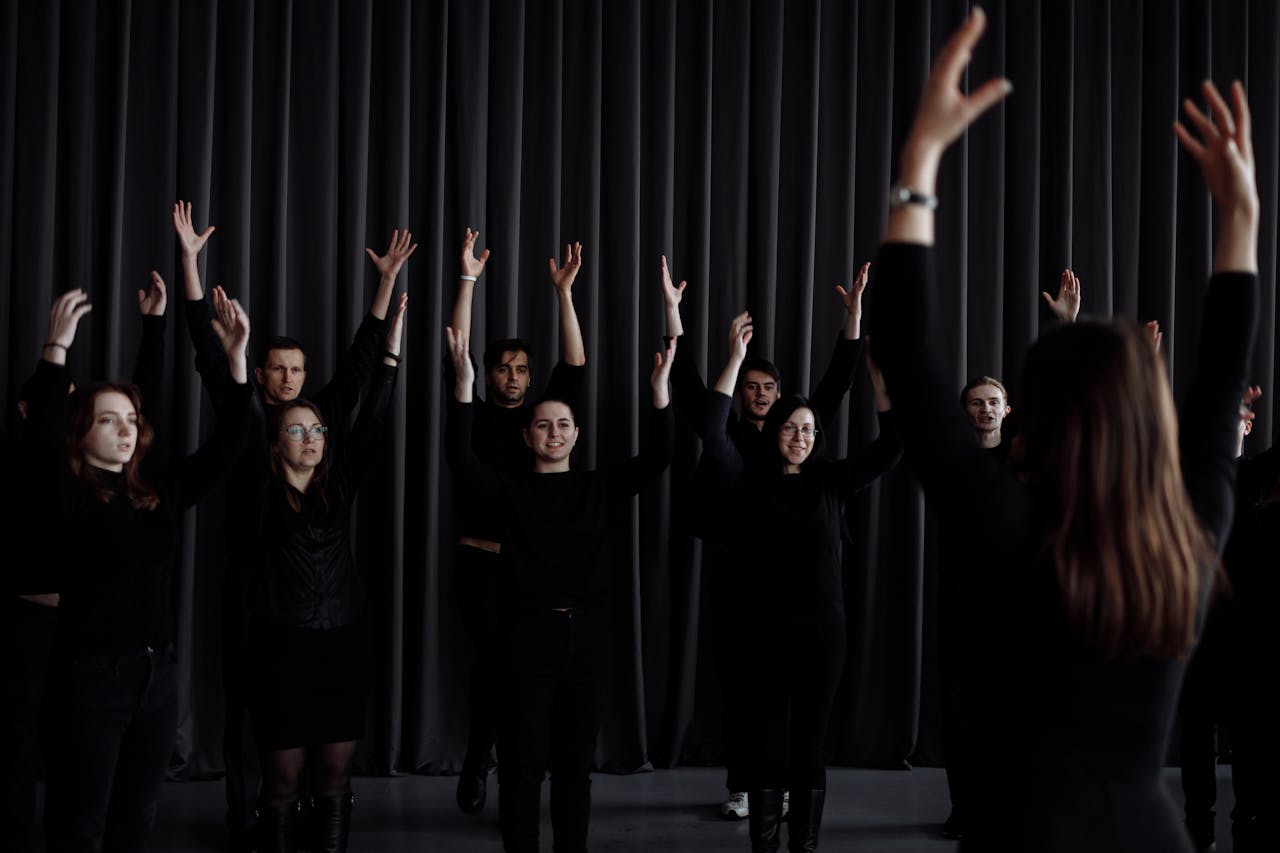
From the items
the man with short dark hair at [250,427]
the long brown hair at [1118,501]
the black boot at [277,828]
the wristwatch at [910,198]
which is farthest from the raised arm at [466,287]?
the long brown hair at [1118,501]

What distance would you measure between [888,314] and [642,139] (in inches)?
158

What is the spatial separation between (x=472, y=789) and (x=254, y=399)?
63.9 inches

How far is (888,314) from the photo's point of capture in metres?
1.27

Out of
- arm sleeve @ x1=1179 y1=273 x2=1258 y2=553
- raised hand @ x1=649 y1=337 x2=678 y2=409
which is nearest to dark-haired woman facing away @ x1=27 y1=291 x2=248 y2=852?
raised hand @ x1=649 y1=337 x2=678 y2=409

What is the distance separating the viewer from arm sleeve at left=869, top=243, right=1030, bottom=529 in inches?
49.0

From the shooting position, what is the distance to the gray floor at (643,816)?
151 inches

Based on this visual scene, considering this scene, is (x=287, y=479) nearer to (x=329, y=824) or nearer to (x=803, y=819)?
(x=329, y=824)

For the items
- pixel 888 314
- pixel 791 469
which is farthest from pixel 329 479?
pixel 888 314

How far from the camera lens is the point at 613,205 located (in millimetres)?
5082

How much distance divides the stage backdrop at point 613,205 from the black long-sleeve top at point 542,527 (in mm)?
1398

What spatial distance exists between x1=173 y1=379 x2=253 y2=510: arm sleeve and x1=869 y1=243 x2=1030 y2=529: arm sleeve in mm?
2192

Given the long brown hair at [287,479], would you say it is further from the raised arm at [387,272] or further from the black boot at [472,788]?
the black boot at [472,788]

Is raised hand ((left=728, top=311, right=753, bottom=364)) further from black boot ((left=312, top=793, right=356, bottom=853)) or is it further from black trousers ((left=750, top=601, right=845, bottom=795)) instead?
black boot ((left=312, top=793, right=356, bottom=853))

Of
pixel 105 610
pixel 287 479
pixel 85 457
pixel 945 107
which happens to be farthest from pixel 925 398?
A: pixel 287 479
